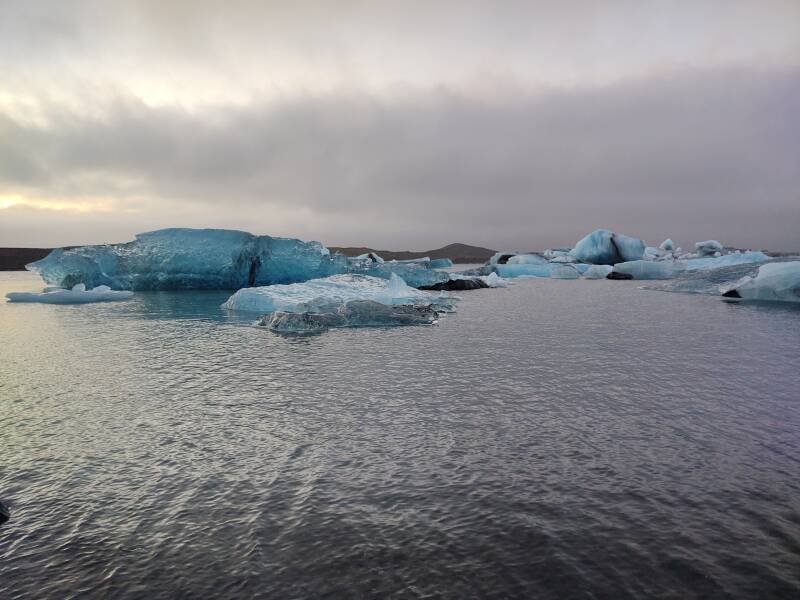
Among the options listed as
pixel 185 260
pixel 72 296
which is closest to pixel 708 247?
pixel 185 260

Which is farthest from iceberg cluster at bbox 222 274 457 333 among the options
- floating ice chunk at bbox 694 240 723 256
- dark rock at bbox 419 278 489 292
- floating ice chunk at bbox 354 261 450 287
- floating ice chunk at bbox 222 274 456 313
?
floating ice chunk at bbox 694 240 723 256

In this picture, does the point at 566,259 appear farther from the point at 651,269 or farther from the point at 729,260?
the point at 729,260

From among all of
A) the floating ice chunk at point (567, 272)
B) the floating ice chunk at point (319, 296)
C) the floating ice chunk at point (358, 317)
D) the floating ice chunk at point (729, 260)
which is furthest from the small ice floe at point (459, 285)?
the floating ice chunk at point (567, 272)

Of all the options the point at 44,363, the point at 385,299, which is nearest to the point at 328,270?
the point at 385,299

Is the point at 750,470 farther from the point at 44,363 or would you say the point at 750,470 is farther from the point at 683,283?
the point at 683,283

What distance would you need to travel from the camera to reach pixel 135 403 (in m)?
6.40

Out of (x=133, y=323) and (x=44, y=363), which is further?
(x=133, y=323)

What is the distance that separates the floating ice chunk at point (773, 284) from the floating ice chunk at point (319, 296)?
12.5 metres

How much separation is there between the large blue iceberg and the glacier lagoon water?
19921 millimetres

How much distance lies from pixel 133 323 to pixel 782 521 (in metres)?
15.4

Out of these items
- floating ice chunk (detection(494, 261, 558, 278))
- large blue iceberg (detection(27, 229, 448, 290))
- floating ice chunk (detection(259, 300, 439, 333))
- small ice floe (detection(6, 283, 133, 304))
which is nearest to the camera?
floating ice chunk (detection(259, 300, 439, 333))

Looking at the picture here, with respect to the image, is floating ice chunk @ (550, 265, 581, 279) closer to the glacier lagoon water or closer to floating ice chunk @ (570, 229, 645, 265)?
floating ice chunk @ (570, 229, 645, 265)

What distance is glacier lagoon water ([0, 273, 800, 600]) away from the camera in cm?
290

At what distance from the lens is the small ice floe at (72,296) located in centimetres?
2270
